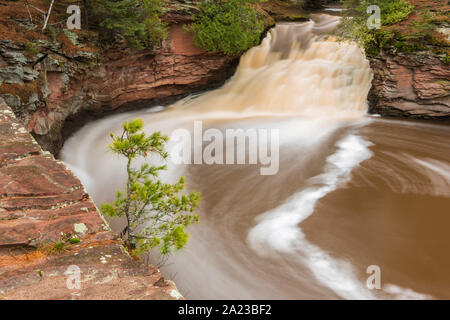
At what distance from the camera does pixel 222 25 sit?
11445mm

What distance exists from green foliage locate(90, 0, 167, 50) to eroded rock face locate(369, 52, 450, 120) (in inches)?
288

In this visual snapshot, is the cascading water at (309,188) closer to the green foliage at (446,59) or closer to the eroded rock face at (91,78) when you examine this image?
the eroded rock face at (91,78)

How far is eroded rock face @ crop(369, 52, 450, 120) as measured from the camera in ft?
32.2

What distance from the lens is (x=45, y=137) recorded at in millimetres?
7953

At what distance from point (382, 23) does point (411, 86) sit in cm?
248

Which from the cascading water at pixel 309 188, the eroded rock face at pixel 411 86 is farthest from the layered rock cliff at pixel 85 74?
the eroded rock face at pixel 411 86

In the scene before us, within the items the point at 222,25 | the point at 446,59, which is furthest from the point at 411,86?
the point at 222,25

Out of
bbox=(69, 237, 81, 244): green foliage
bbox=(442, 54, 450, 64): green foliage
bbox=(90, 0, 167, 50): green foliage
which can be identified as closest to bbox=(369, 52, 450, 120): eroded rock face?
bbox=(442, 54, 450, 64): green foliage

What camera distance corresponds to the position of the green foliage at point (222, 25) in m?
11.5

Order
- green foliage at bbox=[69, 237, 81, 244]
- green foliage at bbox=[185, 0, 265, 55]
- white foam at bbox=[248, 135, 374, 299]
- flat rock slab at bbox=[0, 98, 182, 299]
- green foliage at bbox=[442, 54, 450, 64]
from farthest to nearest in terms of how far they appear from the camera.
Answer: green foliage at bbox=[185, 0, 265, 55] → green foliage at bbox=[442, 54, 450, 64] → white foam at bbox=[248, 135, 374, 299] → green foliage at bbox=[69, 237, 81, 244] → flat rock slab at bbox=[0, 98, 182, 299]

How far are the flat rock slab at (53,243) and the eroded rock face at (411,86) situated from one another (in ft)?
33.5

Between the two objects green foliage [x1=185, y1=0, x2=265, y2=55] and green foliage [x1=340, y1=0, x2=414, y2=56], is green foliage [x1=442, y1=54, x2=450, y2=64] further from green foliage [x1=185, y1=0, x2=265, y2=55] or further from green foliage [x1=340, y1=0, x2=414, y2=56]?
green foliage [x1=185, y1=0, x2=265, y2=55]

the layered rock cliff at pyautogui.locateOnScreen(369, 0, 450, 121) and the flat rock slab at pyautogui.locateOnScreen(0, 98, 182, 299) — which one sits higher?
the layered rock cliff at pyautogui.locateOnScreen(369, 0, 450, 121)

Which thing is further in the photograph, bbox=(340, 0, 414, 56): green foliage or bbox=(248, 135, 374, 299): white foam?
bbox=(340, 0, 414, 56): green foliage
